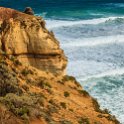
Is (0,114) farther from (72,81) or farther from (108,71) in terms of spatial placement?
(108,71)

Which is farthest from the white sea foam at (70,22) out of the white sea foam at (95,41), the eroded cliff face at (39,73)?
the eroded cliff face at (39,73)

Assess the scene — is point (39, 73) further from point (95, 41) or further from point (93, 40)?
point (93, 40)

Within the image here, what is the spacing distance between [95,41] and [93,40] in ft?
A: 1.44

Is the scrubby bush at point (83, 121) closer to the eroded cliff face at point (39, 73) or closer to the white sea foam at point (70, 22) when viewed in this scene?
the eroded cliff face at point (39, 73)

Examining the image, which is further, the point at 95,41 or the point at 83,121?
the point at 95,41

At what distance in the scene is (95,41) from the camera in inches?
1934

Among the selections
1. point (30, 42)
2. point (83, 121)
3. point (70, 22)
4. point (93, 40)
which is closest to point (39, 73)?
point (30, 42)

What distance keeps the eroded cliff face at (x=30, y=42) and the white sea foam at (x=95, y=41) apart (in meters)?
23.7

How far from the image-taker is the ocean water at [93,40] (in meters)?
32.0

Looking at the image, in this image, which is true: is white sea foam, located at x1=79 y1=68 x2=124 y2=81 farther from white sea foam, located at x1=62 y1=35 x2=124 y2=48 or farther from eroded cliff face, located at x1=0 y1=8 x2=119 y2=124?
eroded cliff face, located at x1=0 y1=8 x2=119 y2=124

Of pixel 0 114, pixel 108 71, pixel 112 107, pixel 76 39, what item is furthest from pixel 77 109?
pixel 76 39

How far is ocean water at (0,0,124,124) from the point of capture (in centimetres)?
3203

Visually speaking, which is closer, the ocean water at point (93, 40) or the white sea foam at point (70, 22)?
the ocean water at point (93, 40)

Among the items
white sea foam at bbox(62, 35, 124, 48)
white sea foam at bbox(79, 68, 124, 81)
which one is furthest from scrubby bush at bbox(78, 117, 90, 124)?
white sea foam at bbox(62, 35, 124, 48)
